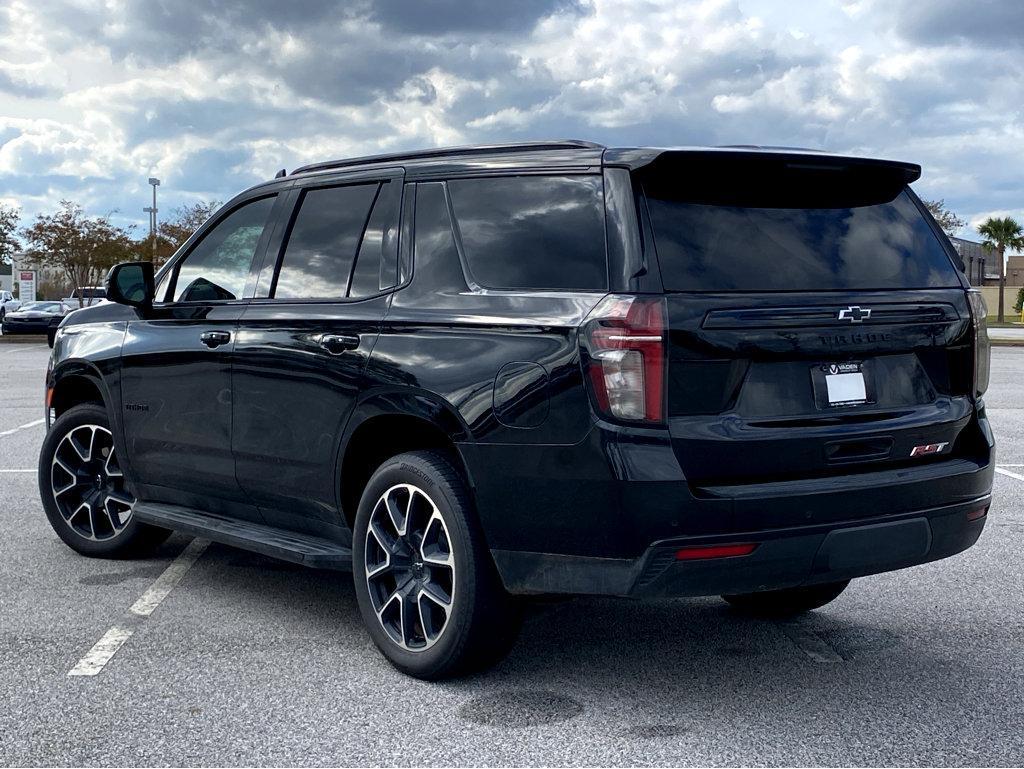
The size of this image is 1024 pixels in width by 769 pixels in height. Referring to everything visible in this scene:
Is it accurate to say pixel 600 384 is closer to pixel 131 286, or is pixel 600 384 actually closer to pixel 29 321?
pixel 131 286

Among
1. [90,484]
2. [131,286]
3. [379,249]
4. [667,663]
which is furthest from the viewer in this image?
[90,484]

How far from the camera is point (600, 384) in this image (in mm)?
3814

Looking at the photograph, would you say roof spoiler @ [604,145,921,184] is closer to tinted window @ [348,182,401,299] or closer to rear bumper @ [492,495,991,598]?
tinted window @ [348,182,401,299]

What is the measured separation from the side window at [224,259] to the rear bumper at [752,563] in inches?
83.7

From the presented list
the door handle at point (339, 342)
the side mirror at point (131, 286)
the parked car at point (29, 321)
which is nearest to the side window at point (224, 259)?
the side mirror at point (131, 286)

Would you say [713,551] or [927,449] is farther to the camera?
[927,449]

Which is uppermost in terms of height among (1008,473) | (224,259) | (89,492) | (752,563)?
(224,259)

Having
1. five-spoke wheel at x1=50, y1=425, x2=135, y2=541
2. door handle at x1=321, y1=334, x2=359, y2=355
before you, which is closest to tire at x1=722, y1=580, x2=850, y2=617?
door handle at x1=321, y1=334, x2=359, y2=355

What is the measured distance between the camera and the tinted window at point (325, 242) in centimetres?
500

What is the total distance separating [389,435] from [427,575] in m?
0.58

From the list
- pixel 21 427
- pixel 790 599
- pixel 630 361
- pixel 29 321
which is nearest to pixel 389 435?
pixel 630 361

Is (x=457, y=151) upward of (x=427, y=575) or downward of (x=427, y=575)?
upward

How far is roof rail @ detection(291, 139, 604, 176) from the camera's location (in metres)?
4.36

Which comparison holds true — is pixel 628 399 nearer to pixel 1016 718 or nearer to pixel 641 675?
pixel 641 675
